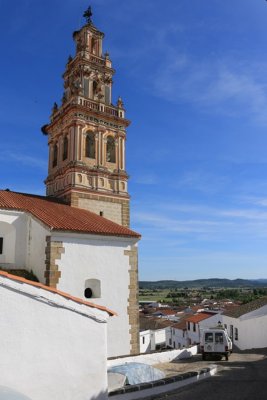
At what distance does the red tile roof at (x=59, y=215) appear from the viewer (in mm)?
15070

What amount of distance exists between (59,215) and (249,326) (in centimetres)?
1656

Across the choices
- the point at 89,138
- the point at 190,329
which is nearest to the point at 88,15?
the point at 89,138

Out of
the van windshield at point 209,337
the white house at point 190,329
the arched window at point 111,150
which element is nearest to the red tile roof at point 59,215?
the arched window at point 111,150

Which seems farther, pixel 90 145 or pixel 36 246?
pixel 90 145

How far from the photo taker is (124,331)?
15.5 meters

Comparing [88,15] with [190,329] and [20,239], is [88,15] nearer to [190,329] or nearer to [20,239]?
[20,239]

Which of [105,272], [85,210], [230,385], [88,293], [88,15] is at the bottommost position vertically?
[230,385]

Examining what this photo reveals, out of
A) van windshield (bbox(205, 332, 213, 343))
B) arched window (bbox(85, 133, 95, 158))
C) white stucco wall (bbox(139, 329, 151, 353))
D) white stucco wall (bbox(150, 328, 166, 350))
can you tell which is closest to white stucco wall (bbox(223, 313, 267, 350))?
van windshield (bbox(205, 332, 213, 343))

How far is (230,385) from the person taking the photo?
1133 centimetres

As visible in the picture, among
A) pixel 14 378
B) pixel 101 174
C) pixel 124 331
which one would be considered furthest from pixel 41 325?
pixel 101 174

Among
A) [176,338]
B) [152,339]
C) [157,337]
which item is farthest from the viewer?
[157,337]

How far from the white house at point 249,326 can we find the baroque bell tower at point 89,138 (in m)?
11.3

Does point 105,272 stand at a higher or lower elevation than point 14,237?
lower

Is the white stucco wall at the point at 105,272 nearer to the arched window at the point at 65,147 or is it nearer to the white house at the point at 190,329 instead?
the arched window at the point at 65,147
